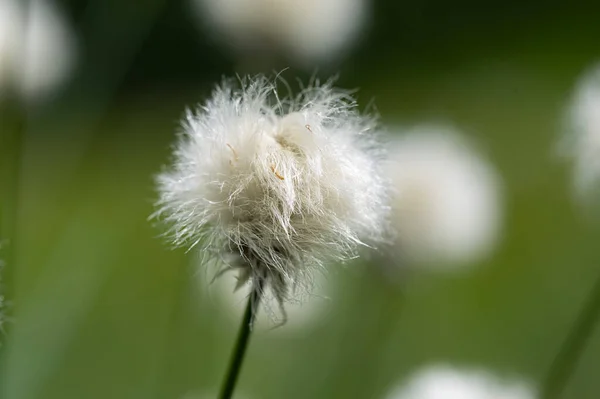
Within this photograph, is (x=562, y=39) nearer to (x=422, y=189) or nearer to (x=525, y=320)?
(x=525, y=320)

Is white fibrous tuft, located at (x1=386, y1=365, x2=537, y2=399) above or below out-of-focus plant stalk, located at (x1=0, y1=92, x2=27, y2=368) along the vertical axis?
below

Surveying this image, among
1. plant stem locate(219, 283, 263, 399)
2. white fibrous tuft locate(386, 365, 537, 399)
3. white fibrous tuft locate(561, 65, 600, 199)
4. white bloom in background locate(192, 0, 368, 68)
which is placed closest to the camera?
plant stem locate(219, 283, 263, 399)

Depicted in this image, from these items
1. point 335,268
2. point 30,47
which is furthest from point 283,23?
point 335,268

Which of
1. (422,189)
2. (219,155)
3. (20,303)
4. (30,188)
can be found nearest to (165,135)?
(30,188)

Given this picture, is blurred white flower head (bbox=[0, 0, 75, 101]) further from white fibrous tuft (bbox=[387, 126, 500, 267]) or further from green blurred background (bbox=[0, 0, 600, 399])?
white fibrous tuft (bbox=[387, 126, 500, 267])

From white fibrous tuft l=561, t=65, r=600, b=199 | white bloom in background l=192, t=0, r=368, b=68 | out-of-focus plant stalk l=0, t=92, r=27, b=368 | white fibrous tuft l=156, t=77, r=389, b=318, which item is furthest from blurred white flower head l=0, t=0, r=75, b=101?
white fibrous tuft l=561, t=65, r=600, b=199

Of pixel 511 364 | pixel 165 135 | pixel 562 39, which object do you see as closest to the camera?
pixel 511 364
